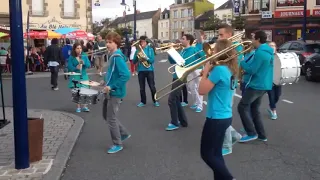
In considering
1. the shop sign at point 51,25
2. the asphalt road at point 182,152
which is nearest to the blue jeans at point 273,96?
the asphalt road at point 182,152

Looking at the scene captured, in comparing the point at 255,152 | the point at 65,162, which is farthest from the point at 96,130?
the point at 255,152

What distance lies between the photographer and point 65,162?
539 centimetres

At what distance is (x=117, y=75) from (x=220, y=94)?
2207mm

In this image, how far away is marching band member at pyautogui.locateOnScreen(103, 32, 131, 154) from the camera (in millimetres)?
5797

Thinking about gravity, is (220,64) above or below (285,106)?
above

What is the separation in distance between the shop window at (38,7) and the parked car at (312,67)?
22.3 m

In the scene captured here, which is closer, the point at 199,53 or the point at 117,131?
the point at 117,131

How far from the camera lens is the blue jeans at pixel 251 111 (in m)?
6.36

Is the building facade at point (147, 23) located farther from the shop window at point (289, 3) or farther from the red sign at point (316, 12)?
the red sign at point (316, 12)

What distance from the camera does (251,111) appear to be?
6.58 m

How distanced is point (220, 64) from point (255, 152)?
2324 millimetres

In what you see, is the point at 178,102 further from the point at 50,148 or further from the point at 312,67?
the point at 312,67

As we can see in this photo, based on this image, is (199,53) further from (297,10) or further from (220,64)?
(297,10)

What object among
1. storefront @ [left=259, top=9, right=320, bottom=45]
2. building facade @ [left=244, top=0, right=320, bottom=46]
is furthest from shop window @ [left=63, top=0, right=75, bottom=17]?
storefront @ [left=259, top=9, right=320, bottom=45]
